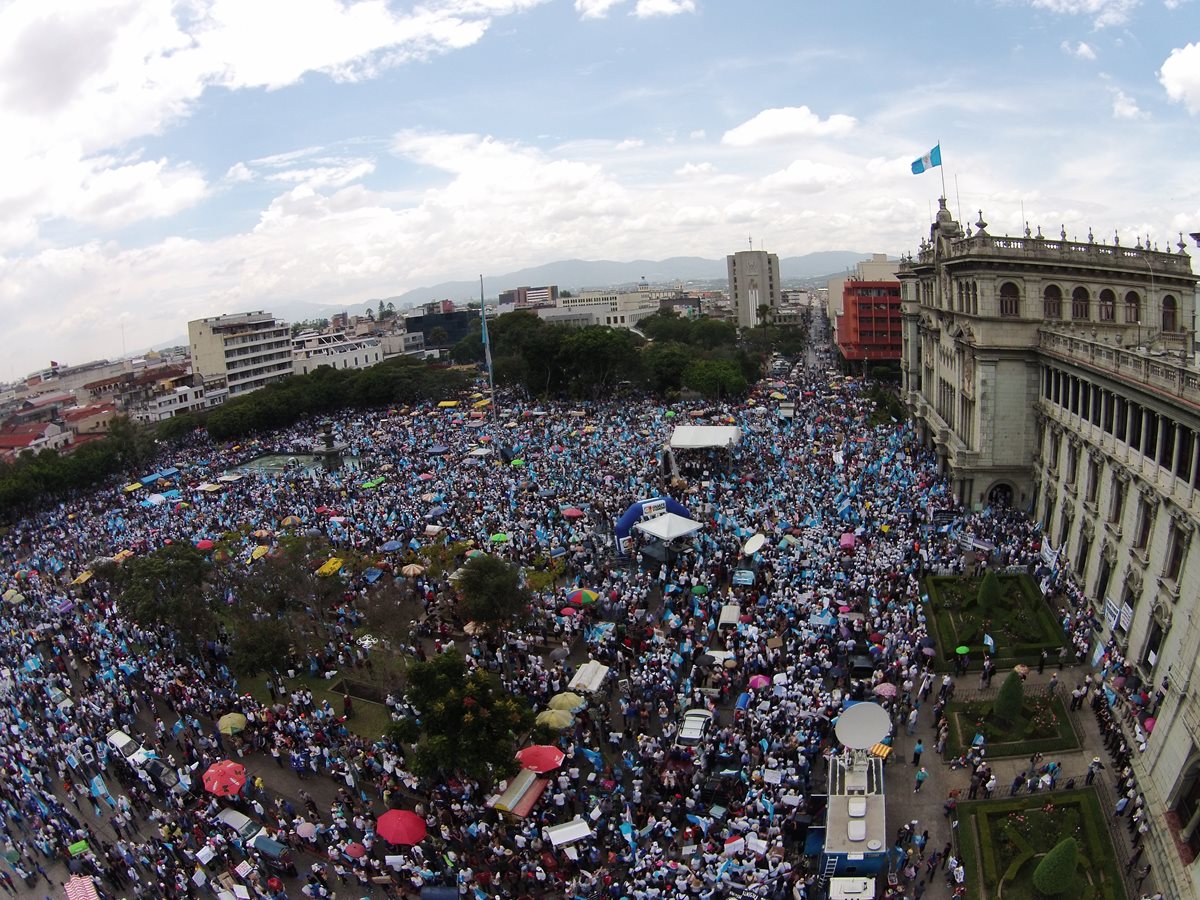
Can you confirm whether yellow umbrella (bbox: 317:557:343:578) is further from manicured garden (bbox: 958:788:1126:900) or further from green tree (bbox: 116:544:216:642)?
manicured garden (bbox: 958:788:1126:900)

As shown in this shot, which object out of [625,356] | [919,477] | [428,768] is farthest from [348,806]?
[625,356]

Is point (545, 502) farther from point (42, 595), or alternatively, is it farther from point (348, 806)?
point (42, 595)

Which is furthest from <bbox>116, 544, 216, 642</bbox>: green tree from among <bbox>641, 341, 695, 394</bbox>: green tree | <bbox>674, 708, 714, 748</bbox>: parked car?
<bbox>641, 341, 695, 394</bbox>: green tree

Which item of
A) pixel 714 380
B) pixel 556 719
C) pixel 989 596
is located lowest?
pixel 556 719

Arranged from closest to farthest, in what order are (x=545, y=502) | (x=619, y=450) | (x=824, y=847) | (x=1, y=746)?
1. (x=824, y=847)
2. (x=1, y=746)
3. (x=545, y=502)
4. (x=619, y=450)

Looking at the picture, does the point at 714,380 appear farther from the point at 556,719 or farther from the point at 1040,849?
the point at 1040,849

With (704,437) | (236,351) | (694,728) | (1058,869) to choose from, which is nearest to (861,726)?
(1058,869)
